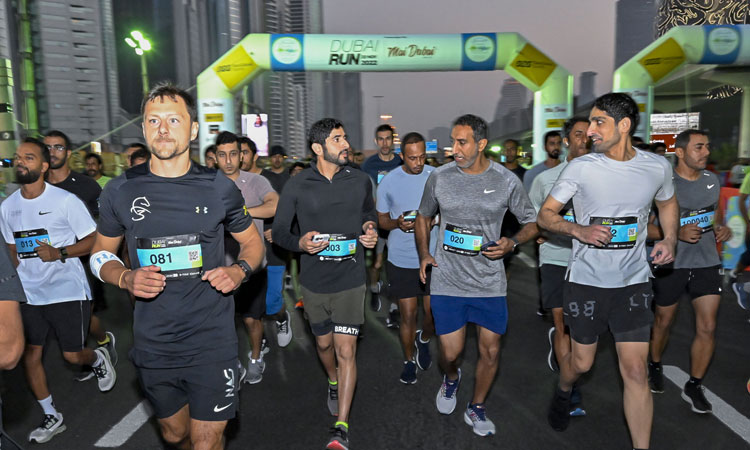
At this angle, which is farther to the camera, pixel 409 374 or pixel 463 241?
pixel 409 374

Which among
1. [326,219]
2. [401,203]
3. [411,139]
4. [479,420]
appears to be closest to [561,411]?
[479,420]

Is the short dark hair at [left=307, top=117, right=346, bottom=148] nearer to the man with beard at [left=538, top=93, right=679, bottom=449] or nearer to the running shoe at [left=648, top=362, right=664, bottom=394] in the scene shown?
the man with beard at [left=538, top=93, right=679, bottom=449]

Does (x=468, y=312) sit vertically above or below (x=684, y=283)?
A: below

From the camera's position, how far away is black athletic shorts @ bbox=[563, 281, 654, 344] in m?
3.43

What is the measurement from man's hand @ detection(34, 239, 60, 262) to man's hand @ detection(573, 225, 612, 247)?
3.73 meters

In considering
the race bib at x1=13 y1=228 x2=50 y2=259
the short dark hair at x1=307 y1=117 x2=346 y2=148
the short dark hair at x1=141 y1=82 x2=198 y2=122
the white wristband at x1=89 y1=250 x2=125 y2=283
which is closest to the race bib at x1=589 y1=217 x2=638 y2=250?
the short dark hair at x1=307 y1=117 x2=346 y2=148

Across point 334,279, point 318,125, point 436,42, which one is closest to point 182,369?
point 334,279

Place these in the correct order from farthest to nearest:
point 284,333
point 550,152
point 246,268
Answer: point 550,152 < point 284,333 < point 246,268

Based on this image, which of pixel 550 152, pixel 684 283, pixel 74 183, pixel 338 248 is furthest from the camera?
pixel 550 152

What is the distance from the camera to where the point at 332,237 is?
162 inches

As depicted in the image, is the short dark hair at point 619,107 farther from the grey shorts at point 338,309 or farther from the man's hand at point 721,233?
the grey shorts at point 338,309

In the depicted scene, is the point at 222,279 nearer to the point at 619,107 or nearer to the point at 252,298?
the point at 619,107

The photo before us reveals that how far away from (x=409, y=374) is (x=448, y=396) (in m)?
0.73

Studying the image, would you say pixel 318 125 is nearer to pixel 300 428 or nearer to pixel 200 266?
pixel 200 266
